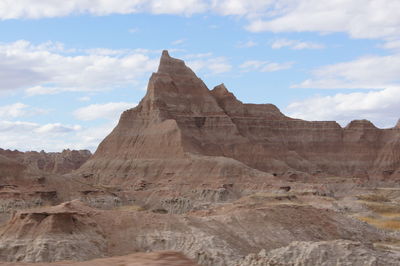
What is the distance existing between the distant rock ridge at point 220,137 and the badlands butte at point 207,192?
0.33 metres

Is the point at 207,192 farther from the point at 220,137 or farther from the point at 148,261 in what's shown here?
the point at 148,261

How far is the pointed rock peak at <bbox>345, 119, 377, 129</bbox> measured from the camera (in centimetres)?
17612

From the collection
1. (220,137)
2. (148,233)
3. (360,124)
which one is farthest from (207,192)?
(360,124)

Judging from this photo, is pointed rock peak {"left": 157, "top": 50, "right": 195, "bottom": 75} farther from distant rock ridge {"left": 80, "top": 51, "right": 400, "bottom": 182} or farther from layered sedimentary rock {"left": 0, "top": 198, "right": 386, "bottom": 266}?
layered sedimentary rock {"left": 0, "top": 198, "right": 386, "bottom": 266}

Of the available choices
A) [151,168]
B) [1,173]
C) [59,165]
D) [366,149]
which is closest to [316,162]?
[366,149]

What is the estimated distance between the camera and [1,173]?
100000 millimetres

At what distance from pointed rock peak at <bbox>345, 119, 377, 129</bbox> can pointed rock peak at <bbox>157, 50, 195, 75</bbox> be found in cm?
4632

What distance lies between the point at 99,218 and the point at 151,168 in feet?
259

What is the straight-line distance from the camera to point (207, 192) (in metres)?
110

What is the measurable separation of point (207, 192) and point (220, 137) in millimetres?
44729

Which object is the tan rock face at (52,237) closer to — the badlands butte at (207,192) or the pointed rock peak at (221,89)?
the badlands butte at (207,192)

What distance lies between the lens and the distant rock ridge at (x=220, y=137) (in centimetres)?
13738

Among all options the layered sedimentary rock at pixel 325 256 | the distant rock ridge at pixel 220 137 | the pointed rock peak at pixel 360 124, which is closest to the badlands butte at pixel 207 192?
the layered sedimentary rock at pixel 325 256

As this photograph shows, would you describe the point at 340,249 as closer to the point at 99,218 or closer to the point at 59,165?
the point at 99,218
